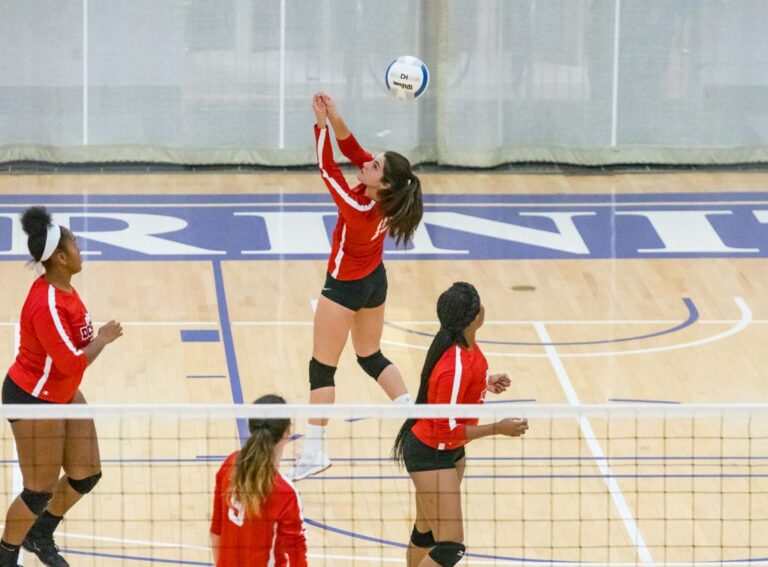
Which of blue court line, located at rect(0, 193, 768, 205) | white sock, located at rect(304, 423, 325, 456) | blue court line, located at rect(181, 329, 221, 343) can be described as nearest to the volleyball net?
white sock, located at rect(304, 423, 325, 456)

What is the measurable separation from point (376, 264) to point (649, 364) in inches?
124

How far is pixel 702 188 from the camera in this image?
17359mm

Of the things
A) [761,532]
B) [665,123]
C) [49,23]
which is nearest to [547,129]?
[665,123]

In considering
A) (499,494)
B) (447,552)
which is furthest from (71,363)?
(499,494)

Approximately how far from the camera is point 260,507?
609cm

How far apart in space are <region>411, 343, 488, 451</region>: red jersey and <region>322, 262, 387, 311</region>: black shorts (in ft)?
6.88

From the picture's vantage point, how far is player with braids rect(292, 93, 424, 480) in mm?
Result: 9219

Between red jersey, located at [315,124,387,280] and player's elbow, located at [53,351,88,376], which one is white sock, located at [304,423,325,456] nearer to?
red jersey, located at [315,124,387,280]

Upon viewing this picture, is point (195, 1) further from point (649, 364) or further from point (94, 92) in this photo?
point (649, 364)

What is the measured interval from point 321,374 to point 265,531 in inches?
143

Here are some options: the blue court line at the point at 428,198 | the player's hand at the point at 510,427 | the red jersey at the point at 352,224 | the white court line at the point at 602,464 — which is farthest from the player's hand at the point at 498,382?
the blue court line at the point at 428,198

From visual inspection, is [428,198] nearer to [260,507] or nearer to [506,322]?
[506,322]

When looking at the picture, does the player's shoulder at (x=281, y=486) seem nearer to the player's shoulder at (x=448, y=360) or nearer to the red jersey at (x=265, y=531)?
the red jersey at (x=265, y=531)

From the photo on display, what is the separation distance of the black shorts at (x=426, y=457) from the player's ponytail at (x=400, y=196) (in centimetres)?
184
